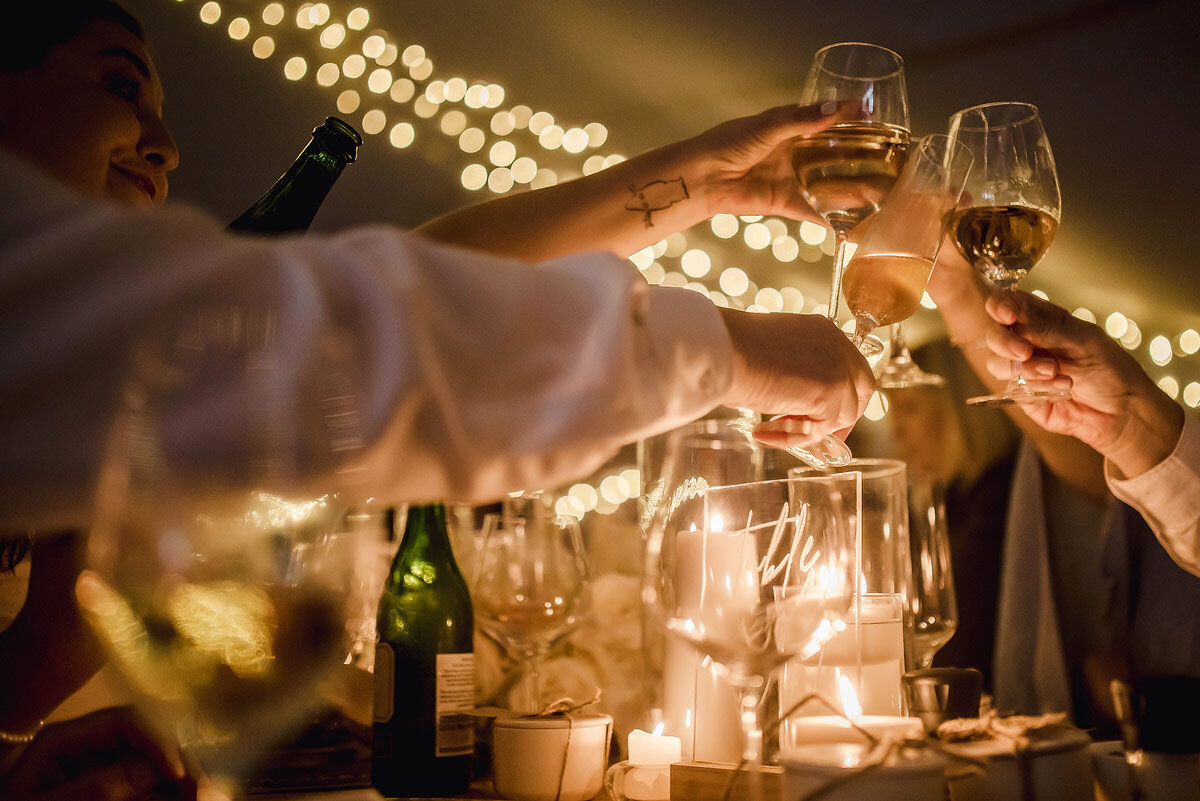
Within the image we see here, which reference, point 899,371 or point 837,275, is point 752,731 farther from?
point 899,371

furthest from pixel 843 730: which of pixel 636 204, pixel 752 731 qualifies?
pixel 636 204

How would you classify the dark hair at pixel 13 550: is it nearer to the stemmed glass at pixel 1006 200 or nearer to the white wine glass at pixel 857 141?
the white wine glass at pixel 857 141

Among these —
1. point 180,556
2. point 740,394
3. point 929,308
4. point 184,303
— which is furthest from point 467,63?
point 180,556

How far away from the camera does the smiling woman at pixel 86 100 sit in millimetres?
967

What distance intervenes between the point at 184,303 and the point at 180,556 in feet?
0.49

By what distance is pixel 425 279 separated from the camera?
1.64ft

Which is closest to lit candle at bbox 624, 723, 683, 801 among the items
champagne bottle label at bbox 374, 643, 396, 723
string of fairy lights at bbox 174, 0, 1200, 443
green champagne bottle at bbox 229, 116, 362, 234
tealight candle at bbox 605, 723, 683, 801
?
tealight candle at bbox 605, 723, 683, 801

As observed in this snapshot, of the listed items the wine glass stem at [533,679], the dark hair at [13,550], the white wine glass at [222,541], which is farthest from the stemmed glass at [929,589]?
the dark hair at [13,550]

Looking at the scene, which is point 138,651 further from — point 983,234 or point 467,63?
point 467,63

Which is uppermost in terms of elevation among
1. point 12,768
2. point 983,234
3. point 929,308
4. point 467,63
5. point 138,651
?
point 467,63

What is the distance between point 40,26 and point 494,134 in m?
1.39

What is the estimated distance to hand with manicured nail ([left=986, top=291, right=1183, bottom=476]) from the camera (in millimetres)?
957

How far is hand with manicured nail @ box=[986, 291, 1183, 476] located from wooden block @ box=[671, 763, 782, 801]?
1.79 feet

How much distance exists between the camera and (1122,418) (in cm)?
104
